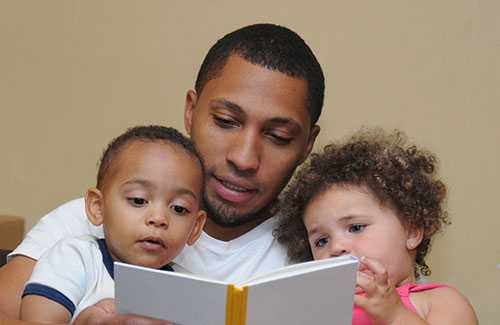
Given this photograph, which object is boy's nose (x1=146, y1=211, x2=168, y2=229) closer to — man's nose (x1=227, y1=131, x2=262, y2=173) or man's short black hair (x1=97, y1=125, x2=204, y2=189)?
man's short black hair (x1=97, y1=125, x2=204, y2=189)

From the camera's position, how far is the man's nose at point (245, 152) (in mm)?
1557

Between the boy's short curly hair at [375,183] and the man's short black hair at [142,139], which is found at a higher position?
the man's short black hair at [142,139]

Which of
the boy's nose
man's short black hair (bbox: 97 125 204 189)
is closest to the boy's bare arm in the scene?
man's short black hair (bbox: 97 125 204 189)

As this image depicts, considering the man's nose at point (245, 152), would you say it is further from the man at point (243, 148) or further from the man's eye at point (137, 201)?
the man's eye at point (137, 201)

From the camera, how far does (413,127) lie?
2.04 m

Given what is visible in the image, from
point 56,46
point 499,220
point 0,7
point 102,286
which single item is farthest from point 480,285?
point 0,7

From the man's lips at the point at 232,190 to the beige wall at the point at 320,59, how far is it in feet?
1.85

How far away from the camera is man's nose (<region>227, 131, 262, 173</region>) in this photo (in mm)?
1557

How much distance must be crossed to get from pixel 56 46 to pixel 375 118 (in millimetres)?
1109

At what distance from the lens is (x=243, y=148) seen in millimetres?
1567

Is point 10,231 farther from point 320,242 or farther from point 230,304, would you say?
point 230,304

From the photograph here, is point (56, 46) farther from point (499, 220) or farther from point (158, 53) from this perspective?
point (499, 220)

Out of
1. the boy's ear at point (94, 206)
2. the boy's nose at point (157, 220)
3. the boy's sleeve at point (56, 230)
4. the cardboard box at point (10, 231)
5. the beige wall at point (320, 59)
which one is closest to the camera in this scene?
the boy's nose at point (157, 220)

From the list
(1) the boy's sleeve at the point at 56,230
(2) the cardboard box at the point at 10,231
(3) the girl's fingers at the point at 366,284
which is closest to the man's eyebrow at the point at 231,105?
(1) the boy's sleeve at the point at 56,230
